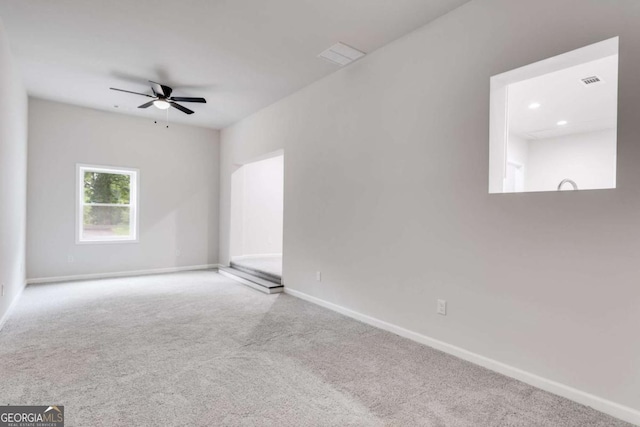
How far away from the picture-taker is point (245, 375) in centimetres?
253

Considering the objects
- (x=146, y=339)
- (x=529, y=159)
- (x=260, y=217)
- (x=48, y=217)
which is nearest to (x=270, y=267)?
(x=260, y=217)

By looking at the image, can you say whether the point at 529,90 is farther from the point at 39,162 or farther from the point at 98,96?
the point at 39,162

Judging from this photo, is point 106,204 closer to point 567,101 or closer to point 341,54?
point 341,54

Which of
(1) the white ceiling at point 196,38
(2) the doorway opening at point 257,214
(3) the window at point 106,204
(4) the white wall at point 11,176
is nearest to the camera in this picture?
(1) the white ceiling at point 196,38

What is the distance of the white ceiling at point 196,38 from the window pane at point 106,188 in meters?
1.71

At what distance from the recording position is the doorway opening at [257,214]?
7.15 m

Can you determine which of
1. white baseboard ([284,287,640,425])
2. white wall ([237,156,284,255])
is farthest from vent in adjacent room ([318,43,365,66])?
white wall ([237,156,284,255])

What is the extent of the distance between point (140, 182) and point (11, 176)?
2560mm

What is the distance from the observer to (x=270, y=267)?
21.1ft

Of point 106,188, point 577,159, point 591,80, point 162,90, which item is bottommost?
point 106,188

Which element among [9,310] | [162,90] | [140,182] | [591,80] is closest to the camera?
[591,80]

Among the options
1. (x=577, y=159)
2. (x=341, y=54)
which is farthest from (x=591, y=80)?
(x=577, y=159)

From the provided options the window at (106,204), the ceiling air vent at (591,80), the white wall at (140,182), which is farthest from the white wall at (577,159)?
the window at (106,204)

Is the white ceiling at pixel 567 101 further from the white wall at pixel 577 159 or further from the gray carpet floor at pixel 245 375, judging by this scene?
the gray carpet floor at pixel 245 375
